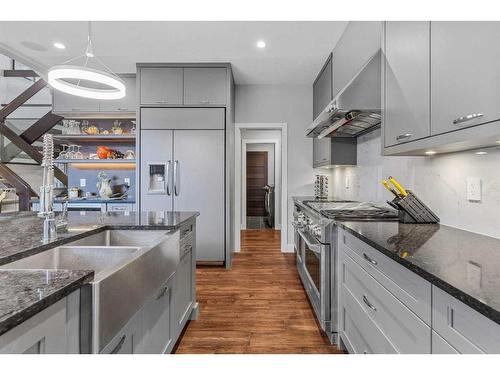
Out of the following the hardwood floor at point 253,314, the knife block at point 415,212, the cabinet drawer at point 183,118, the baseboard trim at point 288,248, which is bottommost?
the hardwood floor at point 253,314

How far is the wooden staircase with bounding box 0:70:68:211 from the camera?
15.0 ft

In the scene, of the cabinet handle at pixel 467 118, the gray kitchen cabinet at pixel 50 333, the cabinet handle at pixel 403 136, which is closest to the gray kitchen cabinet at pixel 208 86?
the cabinet handle at pixel 403 136

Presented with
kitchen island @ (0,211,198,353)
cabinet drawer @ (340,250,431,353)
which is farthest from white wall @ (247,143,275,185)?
cabinet drawer @ (340,250,431,353)

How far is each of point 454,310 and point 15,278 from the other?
122 cm

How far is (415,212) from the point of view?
67.4 inches

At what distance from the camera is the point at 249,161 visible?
746 centimetres

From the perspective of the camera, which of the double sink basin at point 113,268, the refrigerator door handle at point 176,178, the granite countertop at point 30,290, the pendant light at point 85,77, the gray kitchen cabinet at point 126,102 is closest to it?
the granite countertop at point 30,290

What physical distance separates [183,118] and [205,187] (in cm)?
95

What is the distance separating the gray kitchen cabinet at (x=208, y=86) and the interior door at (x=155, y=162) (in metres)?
0.57

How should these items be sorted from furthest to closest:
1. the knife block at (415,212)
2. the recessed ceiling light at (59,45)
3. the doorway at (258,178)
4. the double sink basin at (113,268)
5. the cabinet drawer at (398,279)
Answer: the doorway at (258,178) → the recessed ceiling light at (59,45) → the knife block at (415,212) → the cabinet drawer at (398,279) → the double sink basin at (113,268)

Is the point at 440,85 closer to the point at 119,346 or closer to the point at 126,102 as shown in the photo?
the point at 119,346

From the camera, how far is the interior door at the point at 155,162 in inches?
145

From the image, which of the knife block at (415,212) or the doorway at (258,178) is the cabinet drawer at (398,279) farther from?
the doorway at (258,178)

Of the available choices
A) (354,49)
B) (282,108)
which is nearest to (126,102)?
(282,108)
